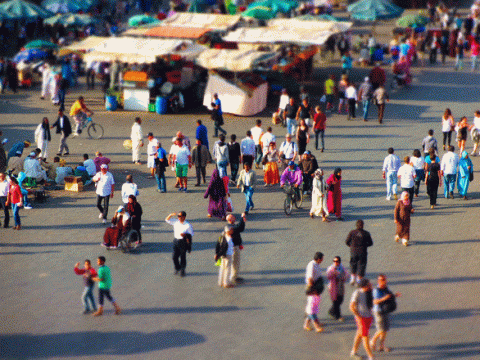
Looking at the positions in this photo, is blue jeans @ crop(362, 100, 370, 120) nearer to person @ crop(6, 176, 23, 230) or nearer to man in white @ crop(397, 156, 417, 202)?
man in white @ crop(397, 156, 417, 202)

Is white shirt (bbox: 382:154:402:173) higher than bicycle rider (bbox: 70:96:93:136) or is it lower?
lower

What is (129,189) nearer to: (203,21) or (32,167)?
(32,167)

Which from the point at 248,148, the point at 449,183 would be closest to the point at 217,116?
the point at 248,148

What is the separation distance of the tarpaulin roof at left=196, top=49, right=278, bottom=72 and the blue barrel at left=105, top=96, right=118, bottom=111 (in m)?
3.29

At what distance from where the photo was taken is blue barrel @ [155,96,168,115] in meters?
28.1

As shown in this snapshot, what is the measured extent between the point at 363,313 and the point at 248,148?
940 centimetres

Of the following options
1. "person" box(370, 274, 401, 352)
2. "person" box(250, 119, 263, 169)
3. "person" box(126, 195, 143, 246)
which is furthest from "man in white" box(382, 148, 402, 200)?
"person" box(370, 274, 401, 352)

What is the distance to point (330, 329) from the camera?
12.7 m

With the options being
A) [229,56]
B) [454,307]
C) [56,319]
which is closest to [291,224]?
[454,307]

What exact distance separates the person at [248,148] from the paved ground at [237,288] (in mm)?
1323

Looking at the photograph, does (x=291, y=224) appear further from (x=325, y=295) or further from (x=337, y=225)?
(x=325, y=295)

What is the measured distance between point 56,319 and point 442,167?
32.8ft

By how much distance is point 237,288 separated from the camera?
14219 millimetres

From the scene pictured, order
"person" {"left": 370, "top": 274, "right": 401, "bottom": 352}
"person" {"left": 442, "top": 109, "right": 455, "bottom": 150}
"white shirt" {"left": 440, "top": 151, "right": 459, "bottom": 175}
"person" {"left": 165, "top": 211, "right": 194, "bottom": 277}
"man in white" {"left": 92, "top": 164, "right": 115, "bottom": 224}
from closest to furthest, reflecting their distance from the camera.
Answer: "person" {"left": 370, "top": 274, "right": 401, "bottom": 352}, "person" {"left": 165, "top": 211, "right": 194, "bottom": 277}, "man in white" {"left": 92, "top": 164, "right": 115, "bottom": 224}, "white shirt" {"left": 440, "top": 151, "right": 459, "bottom": 175}, "person" {"left": 442, "top": 109, "right": 455, "bottom": 150}
